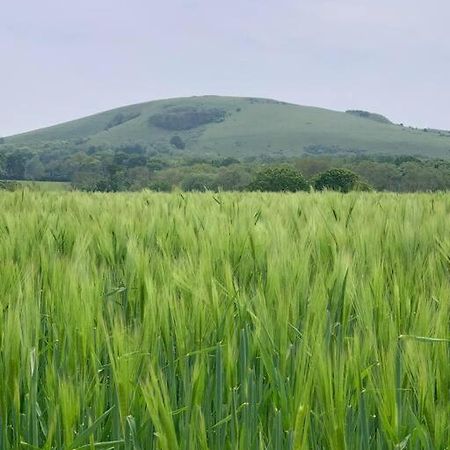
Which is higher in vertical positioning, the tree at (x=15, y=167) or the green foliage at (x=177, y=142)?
the green foliage at (x=177, y=142)

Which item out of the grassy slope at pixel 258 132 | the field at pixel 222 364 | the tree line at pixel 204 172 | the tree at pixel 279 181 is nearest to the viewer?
the field at pixel 222 364

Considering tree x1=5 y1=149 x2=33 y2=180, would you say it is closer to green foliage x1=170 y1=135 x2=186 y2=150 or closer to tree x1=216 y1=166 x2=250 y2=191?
tree x1=216 y1=166 x2=250 y2=191

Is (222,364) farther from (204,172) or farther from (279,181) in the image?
(204,172)

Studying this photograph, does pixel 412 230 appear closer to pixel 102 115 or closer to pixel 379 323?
pixel 379 323

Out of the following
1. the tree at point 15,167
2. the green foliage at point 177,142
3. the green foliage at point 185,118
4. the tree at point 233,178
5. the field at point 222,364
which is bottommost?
the field at point 222,364

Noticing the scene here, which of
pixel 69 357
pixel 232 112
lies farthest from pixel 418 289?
pixel 232 112

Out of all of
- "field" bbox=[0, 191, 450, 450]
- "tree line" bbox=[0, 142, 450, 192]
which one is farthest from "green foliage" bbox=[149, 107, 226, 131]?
"field" bbox=[0, 191, 450, 450]

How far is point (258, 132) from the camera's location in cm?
15125

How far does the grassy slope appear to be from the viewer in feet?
452

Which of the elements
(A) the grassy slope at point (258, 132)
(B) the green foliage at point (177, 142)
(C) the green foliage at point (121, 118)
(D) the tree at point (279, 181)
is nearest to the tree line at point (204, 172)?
(D) the tree at point (279, 181)

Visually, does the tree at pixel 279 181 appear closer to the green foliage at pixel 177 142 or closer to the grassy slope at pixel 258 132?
the grassy slope at pixel 258 132

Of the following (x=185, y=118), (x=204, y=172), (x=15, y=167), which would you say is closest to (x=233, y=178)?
(x=204, y=172)

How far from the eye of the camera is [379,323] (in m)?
1.25

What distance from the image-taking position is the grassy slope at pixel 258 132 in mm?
137625
